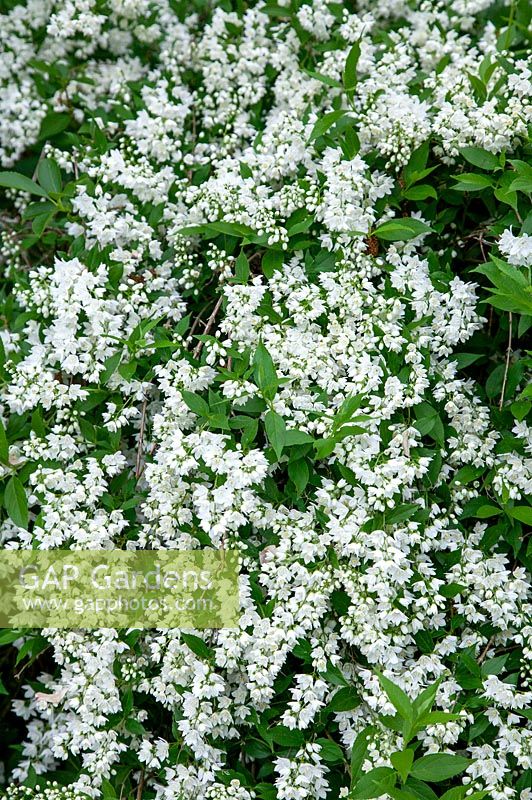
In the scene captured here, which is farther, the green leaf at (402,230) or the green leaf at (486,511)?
the green leaf at (402,230)

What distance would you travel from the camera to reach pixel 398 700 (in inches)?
105

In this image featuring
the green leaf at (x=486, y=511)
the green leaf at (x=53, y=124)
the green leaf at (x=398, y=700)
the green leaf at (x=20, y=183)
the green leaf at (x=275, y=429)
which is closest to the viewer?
the green leaf at (x=398, y=700)

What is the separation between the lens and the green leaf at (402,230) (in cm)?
333

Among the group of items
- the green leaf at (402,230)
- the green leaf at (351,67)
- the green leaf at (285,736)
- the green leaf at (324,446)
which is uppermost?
the green leaf at (351,67)

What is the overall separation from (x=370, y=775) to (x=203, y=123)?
315 centimetres

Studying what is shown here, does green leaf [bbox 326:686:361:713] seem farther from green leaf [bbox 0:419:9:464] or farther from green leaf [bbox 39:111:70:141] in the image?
green leaf [bbox 39:111:70:141]

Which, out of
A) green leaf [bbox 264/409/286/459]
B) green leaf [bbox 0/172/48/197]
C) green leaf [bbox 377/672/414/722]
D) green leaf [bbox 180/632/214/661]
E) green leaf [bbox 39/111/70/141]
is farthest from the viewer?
green leaf [bbox 39/111/70/141]

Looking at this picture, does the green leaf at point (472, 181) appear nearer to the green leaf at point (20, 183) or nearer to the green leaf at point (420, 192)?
the green leaf at point (420, 192)

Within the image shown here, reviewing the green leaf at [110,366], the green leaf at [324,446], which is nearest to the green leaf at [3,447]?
the green leaf at [110,366]

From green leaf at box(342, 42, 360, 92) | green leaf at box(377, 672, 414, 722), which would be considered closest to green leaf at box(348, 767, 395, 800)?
green leaf at box(377, 672, 414, 722)

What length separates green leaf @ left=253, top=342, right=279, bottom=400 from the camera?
9.72ft

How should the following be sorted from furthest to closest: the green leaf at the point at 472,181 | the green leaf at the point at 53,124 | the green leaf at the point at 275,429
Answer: the green leaf at the point at 53,124
the green leaf at the point at 472,181
the green leaf at the point at 275,429

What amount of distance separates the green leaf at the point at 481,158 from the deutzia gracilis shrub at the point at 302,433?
0.04ft

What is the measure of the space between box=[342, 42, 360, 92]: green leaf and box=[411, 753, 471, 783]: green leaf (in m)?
2.71
